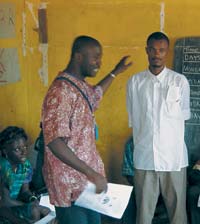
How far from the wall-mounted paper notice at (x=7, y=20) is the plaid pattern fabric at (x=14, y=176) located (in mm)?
1474

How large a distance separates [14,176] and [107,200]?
1.56m

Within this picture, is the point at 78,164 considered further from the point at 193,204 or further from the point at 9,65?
the point at 9,65

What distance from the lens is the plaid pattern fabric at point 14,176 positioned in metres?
3.69

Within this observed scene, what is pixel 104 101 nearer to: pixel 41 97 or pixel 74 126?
pixel 41 97

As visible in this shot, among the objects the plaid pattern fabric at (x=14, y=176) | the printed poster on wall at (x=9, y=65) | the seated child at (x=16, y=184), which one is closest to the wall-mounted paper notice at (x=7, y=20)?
the printed poster on wall at (x=9, y=65)

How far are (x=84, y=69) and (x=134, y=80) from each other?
150 centimetres

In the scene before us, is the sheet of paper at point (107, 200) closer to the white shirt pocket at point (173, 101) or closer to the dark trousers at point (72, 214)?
the dark trousers at point (72, 214)

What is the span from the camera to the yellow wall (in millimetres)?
4395

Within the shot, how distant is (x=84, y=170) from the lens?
2.12 m

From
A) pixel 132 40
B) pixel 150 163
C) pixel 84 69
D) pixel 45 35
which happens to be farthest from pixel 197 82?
pixel 84 69

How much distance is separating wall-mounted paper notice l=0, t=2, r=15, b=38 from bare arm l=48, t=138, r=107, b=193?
280cm

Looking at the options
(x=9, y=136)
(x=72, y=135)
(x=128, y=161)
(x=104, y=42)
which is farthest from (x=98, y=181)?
(x=104, y=42)

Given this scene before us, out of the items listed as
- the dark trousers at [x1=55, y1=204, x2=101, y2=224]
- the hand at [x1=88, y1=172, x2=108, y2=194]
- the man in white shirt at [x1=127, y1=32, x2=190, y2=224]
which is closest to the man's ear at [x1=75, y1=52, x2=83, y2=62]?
the hand at [x1=88, y1=172, x2=108, y2=194]

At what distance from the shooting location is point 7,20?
4.67m
